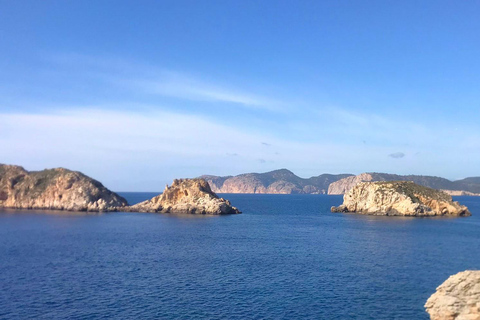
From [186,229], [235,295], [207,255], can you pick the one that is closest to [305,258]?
[207,255]

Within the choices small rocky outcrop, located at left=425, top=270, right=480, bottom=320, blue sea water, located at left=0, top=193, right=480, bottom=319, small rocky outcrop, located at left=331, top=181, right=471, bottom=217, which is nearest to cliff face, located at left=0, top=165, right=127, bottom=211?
blue sea water, located at left=0, top=193, right=480, bottom=319

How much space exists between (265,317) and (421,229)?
7066cm

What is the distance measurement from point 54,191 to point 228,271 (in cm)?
13012

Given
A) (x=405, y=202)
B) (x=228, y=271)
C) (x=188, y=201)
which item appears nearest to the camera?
(x=228, y=271)

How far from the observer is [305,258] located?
213 feet

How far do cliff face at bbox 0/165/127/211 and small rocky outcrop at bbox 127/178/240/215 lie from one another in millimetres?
15306

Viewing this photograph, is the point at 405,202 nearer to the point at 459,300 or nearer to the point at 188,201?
the point at 188,201

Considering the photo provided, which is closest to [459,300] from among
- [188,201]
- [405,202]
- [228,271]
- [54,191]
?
[228,271]

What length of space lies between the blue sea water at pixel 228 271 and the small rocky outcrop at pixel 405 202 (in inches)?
1391

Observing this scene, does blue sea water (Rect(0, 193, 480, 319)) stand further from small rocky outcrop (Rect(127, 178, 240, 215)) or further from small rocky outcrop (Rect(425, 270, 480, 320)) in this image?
small rocky outcrop (Rect(127, 178, 240, 215))

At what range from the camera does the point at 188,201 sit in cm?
14775

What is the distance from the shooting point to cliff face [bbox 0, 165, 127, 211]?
156 meters

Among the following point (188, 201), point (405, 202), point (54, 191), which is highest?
point (54, 191)

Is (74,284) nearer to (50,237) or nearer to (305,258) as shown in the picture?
(305,258)
